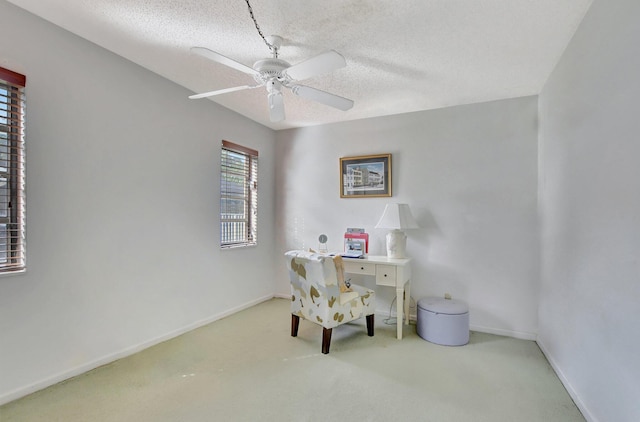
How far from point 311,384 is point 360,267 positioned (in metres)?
1.32

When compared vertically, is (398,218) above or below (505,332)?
above

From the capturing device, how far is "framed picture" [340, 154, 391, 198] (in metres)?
3.63

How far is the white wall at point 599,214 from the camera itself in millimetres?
1366

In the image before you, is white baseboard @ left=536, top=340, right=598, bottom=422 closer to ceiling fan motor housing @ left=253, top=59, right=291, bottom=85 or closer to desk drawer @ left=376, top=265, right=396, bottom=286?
desk drawer @ left=376, top=265, right=396, bottom=286

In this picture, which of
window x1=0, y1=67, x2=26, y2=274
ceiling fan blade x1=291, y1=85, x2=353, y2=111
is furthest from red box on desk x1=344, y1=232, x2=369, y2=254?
window x1=0, y1=67, x2=26, y2=274

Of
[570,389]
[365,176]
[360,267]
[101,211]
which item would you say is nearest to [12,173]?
[101,211]

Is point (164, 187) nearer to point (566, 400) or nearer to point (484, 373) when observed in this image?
point (484, 373)

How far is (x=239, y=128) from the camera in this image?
3770mm

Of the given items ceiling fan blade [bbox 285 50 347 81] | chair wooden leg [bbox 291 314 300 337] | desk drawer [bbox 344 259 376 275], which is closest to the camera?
ceiling fan blade [bbox 285 50 347 81]

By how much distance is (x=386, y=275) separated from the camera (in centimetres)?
304

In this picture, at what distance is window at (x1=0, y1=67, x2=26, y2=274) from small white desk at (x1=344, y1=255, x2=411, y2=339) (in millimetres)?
2568

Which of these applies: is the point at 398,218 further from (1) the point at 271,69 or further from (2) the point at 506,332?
(1) the point at 271,69

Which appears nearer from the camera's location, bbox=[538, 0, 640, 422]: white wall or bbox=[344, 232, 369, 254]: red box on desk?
bbox=[538, 0, 640, 422]: white wall

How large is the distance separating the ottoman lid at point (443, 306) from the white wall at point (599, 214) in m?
0.70
